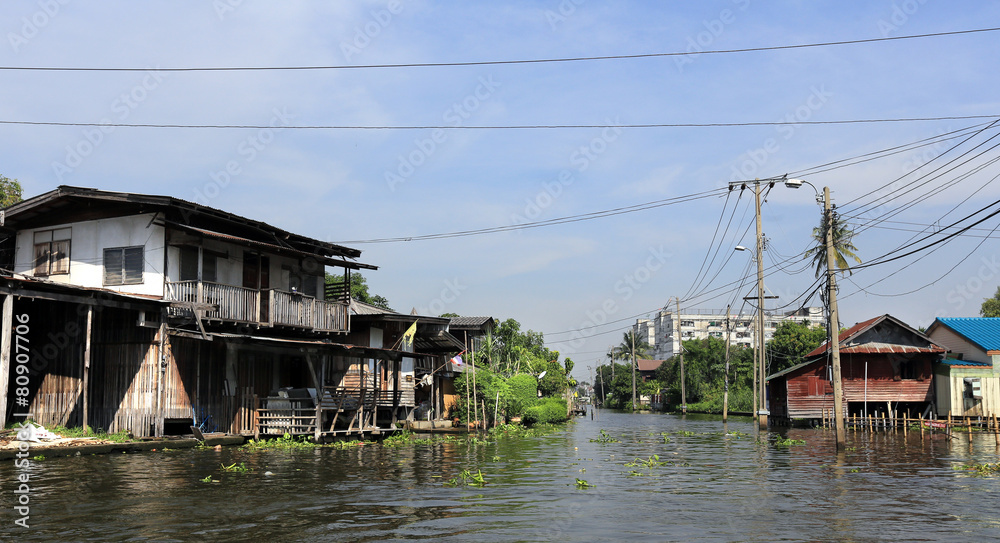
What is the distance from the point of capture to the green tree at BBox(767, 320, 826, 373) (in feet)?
234

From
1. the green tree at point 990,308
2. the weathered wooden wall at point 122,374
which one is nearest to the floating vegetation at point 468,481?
the weathered wooden wall at point 122,374

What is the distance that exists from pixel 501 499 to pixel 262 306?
18859 mm

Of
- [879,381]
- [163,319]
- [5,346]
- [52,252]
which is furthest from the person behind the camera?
[879,381]

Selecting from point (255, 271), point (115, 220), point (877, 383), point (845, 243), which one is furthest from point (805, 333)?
point (115, 220)

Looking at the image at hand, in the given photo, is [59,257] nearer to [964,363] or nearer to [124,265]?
[124,265]

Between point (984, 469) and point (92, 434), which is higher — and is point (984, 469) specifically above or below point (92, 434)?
below

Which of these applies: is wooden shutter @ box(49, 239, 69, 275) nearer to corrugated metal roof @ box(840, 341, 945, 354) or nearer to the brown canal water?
the brown canal water

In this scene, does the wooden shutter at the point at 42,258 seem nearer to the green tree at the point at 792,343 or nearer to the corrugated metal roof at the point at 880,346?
the corrugated metal roof at the point at 880,346

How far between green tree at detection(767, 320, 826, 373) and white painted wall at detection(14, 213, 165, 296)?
56191 mm

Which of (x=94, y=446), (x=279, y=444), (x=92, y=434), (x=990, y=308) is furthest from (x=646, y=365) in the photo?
(x=94, y=446)

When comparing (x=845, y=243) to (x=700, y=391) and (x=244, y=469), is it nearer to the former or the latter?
(x=700, y=391)

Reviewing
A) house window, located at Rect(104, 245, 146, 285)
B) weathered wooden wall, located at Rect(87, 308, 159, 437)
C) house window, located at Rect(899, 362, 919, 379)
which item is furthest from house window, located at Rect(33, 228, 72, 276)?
house window, located at Rect(899, 362, 919, 379)

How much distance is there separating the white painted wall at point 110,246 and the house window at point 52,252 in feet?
0.62

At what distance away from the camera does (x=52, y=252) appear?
96.0 feet
